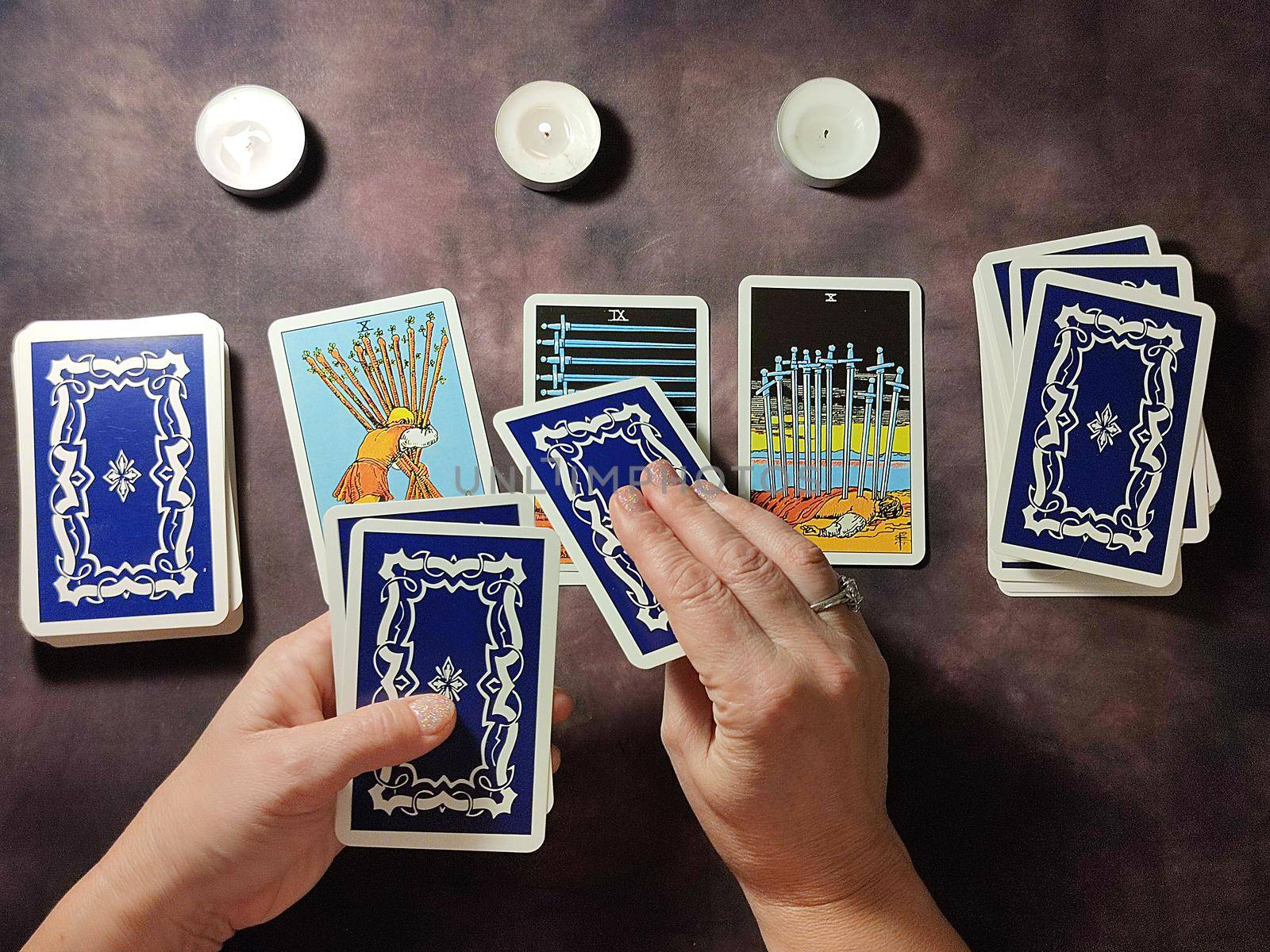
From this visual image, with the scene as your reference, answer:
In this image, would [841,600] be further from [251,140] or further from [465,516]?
[251,140]

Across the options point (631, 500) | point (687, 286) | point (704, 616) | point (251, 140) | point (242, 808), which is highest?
point (251, 140)

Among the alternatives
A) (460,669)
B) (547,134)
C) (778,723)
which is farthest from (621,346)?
(778,723)

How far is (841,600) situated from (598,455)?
0.44 meters

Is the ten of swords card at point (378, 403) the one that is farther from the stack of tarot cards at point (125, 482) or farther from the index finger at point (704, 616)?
the index finger at point (704, 616)

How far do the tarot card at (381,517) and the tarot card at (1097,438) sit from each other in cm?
73

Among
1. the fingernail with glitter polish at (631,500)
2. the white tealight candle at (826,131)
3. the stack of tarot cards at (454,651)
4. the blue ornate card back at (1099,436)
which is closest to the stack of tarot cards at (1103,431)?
the blue ornate card back at (1099,436)

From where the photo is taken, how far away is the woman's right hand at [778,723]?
3.20 ft

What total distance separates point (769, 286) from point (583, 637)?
63 cm

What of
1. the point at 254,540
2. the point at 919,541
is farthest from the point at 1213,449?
the point at 254,540

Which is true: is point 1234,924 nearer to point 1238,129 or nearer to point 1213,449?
point 1213,449

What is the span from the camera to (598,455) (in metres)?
1.32

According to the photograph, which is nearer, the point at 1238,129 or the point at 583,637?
the point at 583,637

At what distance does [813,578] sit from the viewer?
106 centimetres

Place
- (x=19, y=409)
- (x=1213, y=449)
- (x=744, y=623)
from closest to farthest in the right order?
(x=744, y=623) < (x=19, y=409) < (x=1213, y=449)
